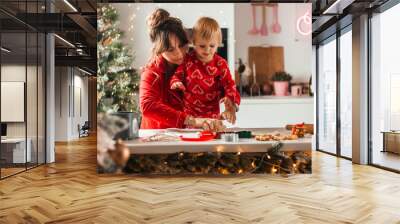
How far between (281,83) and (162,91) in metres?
1.67

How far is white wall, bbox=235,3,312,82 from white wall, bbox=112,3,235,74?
0.12 metres

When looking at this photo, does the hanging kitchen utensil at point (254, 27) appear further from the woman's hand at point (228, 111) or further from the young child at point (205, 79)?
the woman's hand at point (228, 111)

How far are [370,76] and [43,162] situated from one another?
5.98 metres

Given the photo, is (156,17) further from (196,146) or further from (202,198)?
(202,198)

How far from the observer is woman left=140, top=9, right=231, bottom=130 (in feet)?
18.3

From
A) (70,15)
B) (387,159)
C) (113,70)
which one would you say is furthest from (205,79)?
(387,159)

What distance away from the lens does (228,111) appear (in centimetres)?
569

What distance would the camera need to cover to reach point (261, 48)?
5.70m

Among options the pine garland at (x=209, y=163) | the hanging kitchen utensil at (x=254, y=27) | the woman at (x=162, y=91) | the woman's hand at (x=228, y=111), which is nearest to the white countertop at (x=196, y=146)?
the pine garland at (x=209, y=163)

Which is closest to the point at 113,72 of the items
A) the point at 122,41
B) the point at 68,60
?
the point at 122,41

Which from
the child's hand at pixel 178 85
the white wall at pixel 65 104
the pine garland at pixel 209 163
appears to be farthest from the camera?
the white wall at pixel 65 104

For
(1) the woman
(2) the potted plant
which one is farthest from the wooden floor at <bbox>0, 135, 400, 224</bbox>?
(2) the potted plant

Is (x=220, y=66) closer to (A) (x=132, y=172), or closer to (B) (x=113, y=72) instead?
(B) (x=113, y=72)

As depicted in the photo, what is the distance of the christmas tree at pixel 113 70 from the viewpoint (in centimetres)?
561
